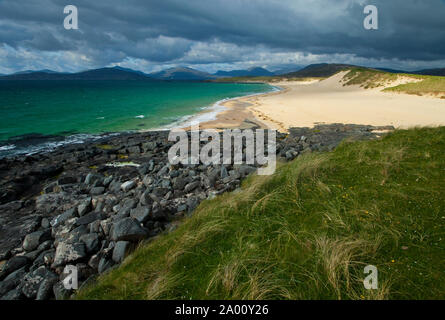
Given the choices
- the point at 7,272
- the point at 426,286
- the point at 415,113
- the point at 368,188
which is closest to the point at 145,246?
the point at 7,272

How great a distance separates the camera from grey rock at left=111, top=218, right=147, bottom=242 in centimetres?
470

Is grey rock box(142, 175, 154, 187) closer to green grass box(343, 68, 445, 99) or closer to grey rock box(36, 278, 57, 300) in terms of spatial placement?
grey rock box(36, 278, 57, 300)

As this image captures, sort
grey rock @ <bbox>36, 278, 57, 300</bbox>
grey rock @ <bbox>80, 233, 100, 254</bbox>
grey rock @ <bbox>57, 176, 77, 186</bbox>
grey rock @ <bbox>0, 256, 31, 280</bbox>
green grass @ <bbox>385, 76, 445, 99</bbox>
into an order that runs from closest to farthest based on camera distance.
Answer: grey rock @ <bbox>36, 278, 57, 300</bbox>, grey rock @ <bbox>80, 233, 100, 254</bbox>, grey rock @ <bbox>0, 256, 31, 280</bbox>, grey rock @ <bbox>57, 176, 77, 186</bbox>, green grass @ <bbox>385, 76, 445, 99</bbox>

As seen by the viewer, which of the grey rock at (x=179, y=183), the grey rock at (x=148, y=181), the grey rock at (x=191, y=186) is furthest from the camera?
the grey rock at (x=148, y=181)

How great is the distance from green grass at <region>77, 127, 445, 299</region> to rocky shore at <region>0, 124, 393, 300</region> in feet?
3.45

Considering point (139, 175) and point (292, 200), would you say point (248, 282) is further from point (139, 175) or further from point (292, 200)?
point (139, 175)

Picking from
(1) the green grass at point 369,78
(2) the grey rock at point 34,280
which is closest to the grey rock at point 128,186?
(2) the grey rock at point 34,280

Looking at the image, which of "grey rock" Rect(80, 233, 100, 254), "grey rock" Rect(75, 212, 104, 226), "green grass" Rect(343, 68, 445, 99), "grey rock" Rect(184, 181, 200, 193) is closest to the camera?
"grey rock" Rect(80, 233, 100, 254)

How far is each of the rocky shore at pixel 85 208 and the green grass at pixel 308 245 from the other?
3.45 ft

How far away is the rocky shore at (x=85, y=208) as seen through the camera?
453cm

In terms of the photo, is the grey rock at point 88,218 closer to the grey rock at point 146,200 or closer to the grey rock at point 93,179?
the grey rock at point 146,200

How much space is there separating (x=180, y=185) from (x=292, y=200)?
4.23 meters

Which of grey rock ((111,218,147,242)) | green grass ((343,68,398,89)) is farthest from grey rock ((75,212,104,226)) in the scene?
green grass ((343,68,398,89))

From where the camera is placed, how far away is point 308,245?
3574 millimetres
